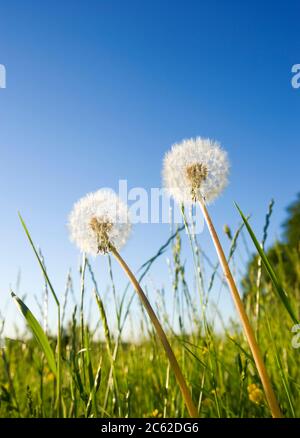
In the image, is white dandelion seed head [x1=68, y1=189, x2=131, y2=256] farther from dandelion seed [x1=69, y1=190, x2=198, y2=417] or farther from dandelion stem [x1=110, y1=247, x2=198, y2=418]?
dandelion stem [x1=110, y1=247, x2=198, y2=418]

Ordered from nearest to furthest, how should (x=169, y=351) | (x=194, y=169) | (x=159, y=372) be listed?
(x=169, y=351) < (x=194, y=169) < (x=159, y=372)

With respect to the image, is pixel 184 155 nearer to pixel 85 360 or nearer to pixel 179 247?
pixel 85 360

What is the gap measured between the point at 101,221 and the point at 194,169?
0.77 feet

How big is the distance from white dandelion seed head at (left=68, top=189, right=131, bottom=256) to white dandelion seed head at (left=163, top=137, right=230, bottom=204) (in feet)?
0.42

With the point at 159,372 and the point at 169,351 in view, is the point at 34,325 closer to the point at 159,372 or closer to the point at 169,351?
the point at 169,351

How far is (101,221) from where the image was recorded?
1069 mm

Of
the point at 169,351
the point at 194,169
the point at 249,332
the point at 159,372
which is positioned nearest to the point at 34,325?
the point at 169,351

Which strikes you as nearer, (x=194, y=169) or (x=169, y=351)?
(x=169, y=351)

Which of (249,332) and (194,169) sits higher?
(194,169)
